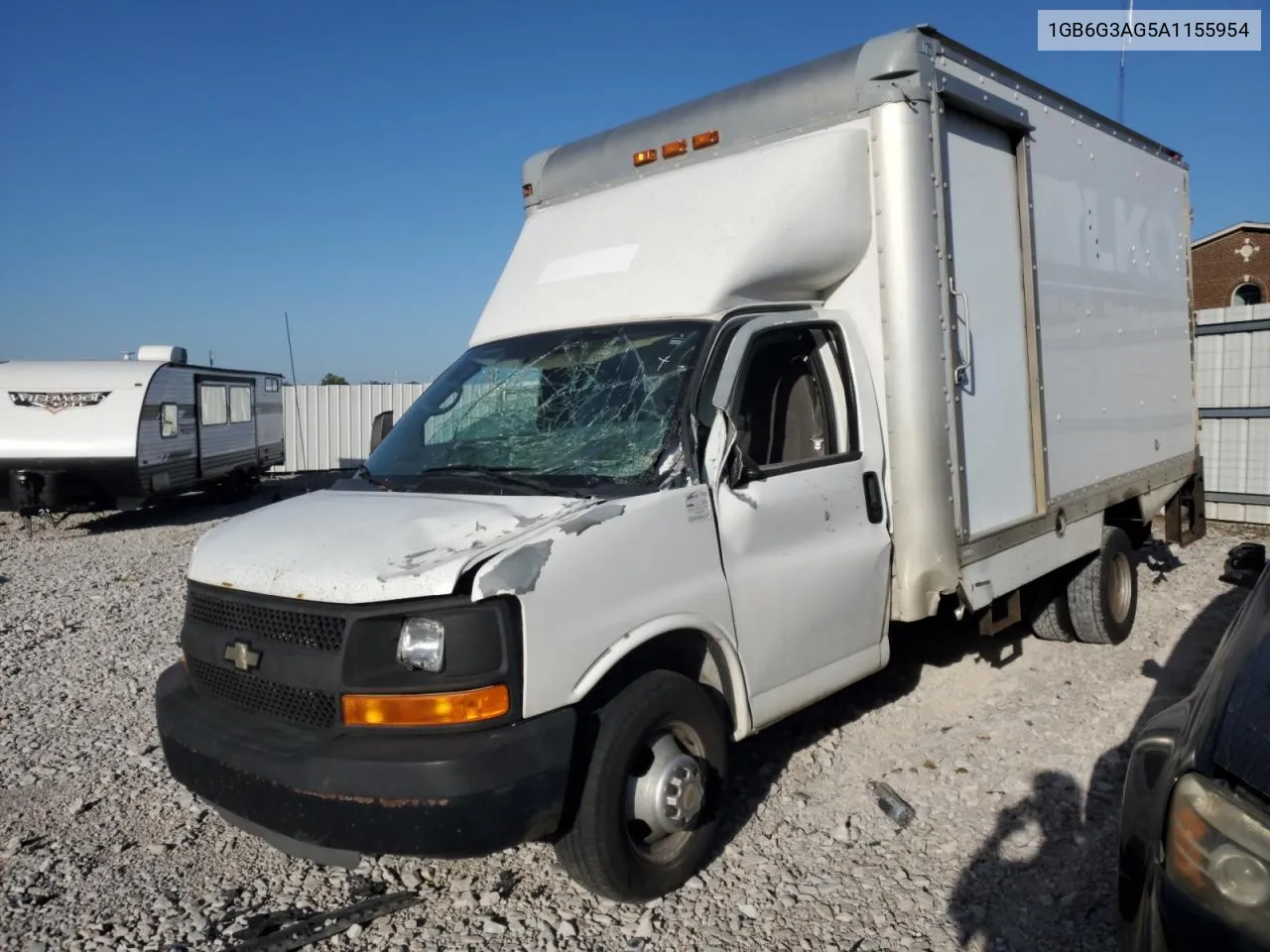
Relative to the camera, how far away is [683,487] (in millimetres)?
3574

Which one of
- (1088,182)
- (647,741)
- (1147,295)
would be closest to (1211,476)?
(1147,295)

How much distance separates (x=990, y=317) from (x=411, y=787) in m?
3.71

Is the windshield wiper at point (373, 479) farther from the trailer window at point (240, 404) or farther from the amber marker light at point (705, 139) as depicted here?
the trailer window at point (240, 404)

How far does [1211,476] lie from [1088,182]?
262 inches

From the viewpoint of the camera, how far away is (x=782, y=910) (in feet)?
11.6

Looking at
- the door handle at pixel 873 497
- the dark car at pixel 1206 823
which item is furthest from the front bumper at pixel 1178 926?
the door handle at pixel 873 497

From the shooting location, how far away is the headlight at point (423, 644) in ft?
9.68

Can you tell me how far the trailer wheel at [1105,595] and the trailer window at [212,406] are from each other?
13664 mm

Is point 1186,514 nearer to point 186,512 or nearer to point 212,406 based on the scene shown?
point 212,406

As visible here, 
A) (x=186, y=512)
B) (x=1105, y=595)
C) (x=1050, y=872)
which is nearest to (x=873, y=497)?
(x=1050, y=872)

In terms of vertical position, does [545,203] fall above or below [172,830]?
above

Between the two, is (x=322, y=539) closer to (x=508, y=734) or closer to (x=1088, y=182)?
(x=508, y=734)

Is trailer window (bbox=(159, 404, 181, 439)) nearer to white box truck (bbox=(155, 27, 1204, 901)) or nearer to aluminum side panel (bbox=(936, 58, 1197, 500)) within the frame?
white box truck (bbox=(155, 27, 1204, 901))

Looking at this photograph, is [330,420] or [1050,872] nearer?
[1050,872]
